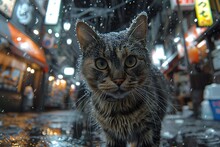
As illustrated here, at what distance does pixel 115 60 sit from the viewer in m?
1.55

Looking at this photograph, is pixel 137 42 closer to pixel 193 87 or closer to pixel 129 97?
pixel 129 97

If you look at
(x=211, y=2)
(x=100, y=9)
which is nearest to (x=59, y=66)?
(x=100, y=9)

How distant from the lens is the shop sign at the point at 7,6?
2676 mm

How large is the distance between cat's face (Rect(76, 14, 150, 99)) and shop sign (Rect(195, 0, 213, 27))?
6.88 m

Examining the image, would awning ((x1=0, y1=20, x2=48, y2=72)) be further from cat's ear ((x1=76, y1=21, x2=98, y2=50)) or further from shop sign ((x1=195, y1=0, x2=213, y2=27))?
shop sign ((x1=195, y1=0, x2=213, y2=27))

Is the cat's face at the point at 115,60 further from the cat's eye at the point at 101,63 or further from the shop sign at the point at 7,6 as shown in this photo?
the shop sign at the point at 7,6

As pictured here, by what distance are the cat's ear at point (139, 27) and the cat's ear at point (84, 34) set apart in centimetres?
36

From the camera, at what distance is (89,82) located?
5.67 feet

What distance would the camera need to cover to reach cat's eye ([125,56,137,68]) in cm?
159

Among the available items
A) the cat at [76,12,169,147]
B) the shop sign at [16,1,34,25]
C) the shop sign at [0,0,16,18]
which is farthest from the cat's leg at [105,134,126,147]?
the shop sign at [16,1,34,25]

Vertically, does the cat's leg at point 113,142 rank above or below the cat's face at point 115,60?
below

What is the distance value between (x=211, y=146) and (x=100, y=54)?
159cm

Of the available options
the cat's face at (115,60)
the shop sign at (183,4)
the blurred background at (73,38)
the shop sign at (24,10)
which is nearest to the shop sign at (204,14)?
the blurred background at (73,38)

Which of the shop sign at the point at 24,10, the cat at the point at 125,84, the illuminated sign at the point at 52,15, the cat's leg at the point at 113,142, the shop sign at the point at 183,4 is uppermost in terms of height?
the illuminated sign at the point at 52,15
